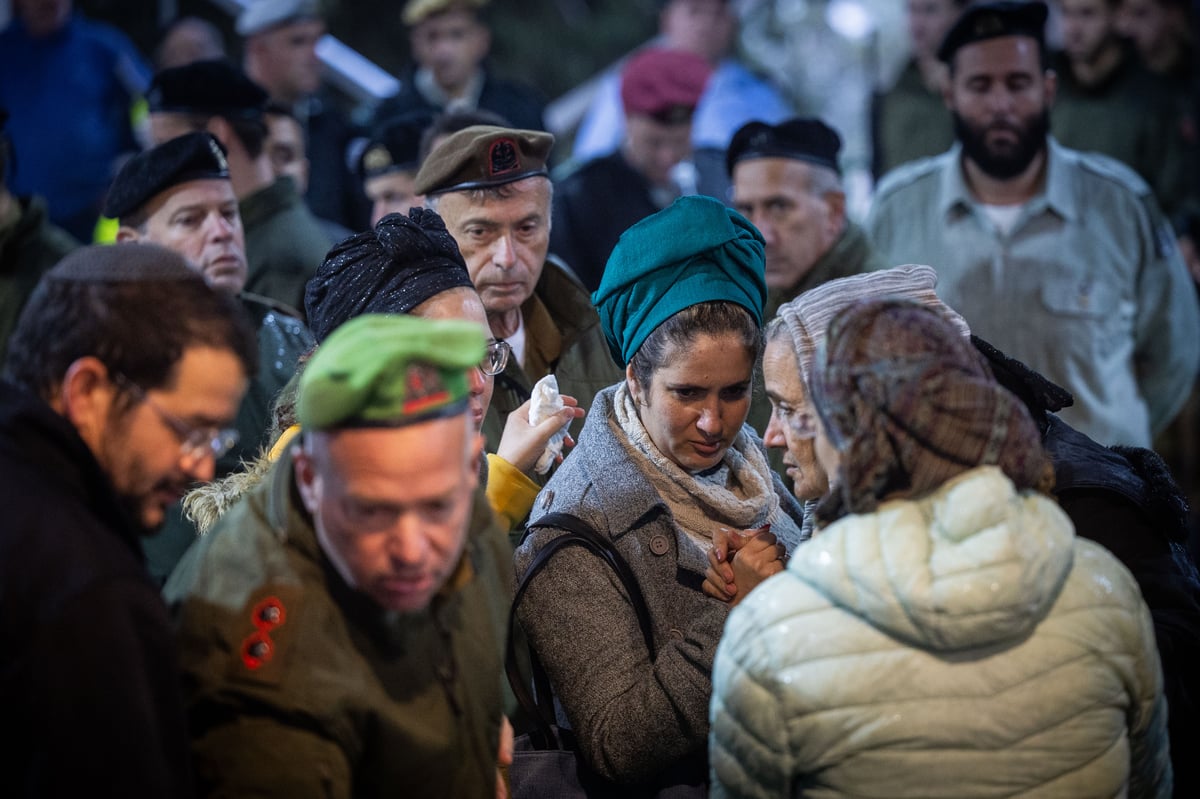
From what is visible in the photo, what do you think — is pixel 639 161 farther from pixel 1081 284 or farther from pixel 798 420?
pixel 798 420

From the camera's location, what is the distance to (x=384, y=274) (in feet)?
11.2

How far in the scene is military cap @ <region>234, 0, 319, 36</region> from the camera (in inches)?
303

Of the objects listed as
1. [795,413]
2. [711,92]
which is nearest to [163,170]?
[795,413]

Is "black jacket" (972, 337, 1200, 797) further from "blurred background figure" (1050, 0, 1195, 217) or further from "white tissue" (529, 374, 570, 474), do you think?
"blurred background figure" (1050, 0, 1195, 217)

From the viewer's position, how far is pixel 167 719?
214 centimetres

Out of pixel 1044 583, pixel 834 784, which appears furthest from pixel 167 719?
pixel 1044 583

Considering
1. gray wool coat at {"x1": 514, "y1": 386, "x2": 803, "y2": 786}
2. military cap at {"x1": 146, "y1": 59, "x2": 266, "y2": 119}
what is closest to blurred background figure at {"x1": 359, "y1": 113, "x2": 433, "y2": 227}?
military cap at {"x1": 146, "y1": 59, "x2": 266, "y2": 119}

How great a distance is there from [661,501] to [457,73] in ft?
16.3

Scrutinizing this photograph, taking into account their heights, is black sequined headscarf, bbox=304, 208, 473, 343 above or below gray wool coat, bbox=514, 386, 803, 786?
above

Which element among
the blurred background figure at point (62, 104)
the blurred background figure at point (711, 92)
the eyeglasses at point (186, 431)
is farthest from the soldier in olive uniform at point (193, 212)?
the blurred background figure at point (711, 92)

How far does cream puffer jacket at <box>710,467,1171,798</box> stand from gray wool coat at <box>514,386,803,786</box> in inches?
20.4

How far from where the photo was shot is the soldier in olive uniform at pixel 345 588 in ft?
7.41

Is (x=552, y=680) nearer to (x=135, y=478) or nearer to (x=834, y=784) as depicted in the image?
→ (x=834, y=784)

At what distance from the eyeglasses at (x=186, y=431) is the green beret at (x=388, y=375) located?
7.1 inches
